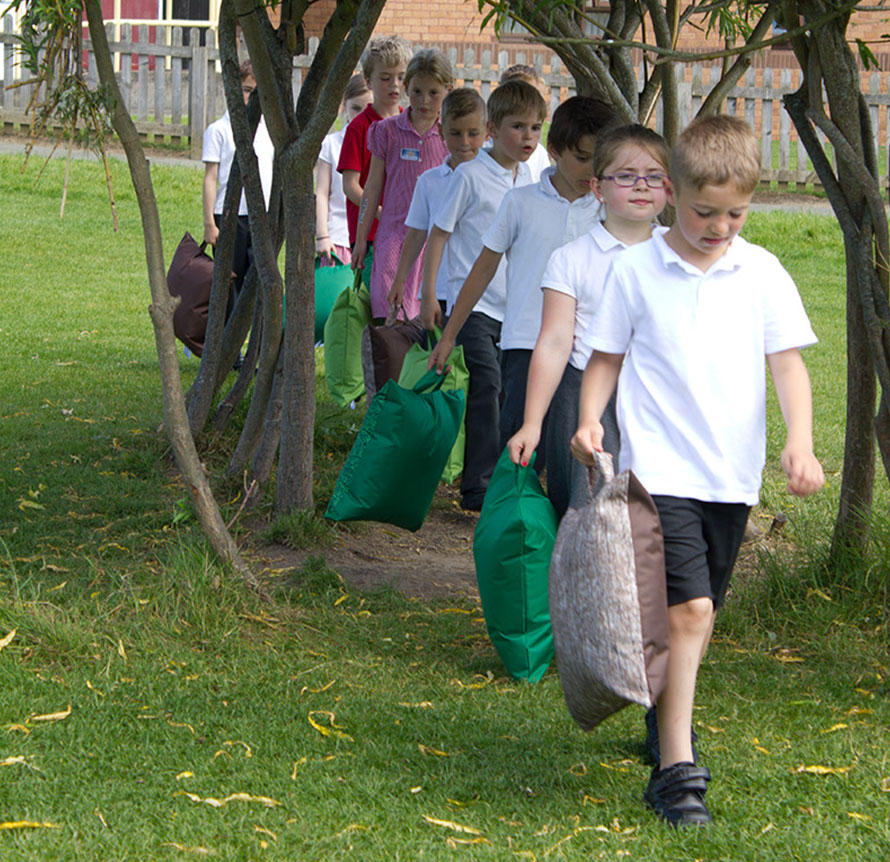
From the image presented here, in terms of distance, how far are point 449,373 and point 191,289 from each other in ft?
7.17

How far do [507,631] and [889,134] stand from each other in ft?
46.6

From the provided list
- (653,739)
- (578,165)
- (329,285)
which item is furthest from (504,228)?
(329,285)

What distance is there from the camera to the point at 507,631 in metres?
3.81

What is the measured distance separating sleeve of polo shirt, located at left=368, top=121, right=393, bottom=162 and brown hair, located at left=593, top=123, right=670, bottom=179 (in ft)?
10.2

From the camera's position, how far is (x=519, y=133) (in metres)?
5.16

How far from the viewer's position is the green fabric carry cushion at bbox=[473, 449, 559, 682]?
149 inches

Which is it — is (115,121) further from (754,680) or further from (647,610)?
(754,680)

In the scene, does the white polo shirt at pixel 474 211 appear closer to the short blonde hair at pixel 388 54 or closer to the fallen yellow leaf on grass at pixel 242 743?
the short blonde hair at pixel 388 54

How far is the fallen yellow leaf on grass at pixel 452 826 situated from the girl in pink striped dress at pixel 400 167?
12.7 feet

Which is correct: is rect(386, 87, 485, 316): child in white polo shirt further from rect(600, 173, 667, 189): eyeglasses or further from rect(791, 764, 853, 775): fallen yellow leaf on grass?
rect(791, 764, 853, 775): fallen yellow leaf on grass

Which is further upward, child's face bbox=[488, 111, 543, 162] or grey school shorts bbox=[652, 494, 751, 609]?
child's face bbox=[488, 111, 543, 162]

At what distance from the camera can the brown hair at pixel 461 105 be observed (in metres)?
5.71

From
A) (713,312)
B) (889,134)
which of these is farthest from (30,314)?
(889,134)

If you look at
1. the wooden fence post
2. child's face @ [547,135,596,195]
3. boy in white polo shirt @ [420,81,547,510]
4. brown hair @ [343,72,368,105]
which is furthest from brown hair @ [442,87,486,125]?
the wooden fence post
